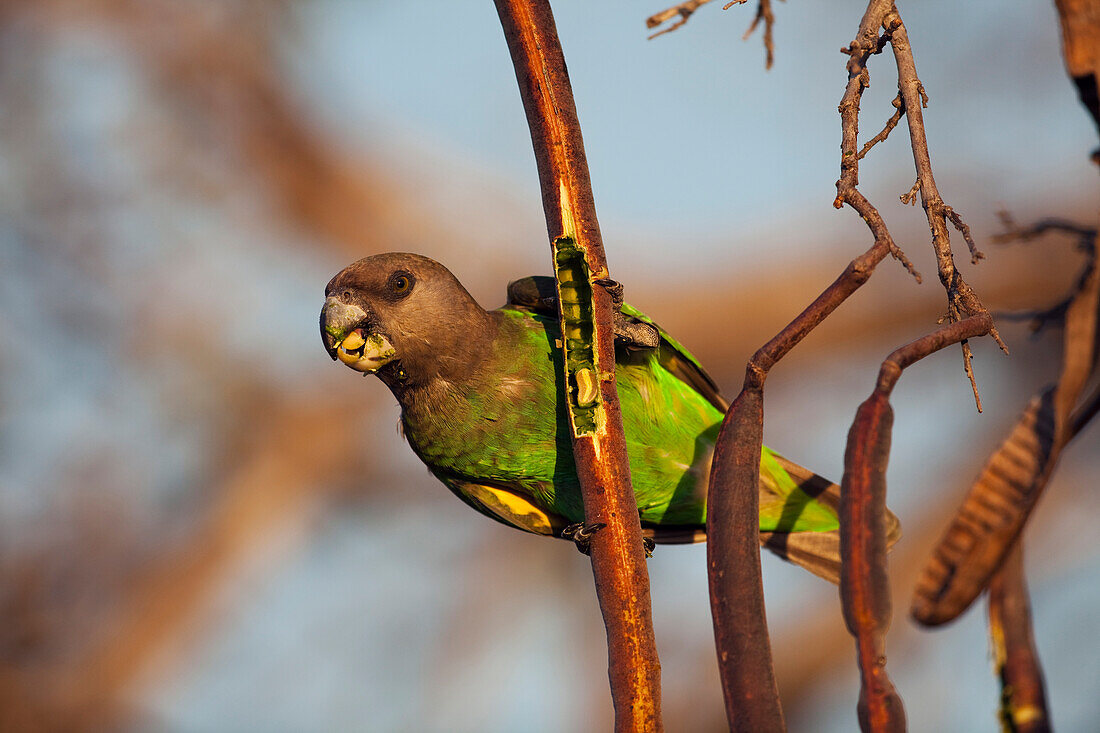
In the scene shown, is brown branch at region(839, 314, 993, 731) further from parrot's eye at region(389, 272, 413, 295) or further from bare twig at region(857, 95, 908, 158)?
parrot's eye at region(389, 272, 413, 295)

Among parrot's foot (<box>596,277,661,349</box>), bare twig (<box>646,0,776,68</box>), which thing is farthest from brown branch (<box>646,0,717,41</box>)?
parrot's foot (<box>596,277,661,349</box>)

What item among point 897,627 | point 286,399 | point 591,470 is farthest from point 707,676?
point 591,470

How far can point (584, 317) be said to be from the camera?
2.00 meters

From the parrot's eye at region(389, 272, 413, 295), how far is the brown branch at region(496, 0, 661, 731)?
131 cm

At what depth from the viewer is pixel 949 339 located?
1.41 m

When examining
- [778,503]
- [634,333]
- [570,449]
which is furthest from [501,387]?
[778,503]

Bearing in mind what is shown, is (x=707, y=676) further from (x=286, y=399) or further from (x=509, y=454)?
(x=509, y=454)

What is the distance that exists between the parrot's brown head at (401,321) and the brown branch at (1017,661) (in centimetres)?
216

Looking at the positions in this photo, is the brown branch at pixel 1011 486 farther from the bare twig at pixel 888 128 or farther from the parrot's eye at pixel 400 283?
the parrot's eye at pixel 400 283

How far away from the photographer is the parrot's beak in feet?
10.4

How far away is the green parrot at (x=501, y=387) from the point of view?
3.22m

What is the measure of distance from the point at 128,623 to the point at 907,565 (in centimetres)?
716

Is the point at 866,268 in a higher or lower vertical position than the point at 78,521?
lower

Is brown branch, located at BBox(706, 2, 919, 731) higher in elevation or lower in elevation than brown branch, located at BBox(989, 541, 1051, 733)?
higher
